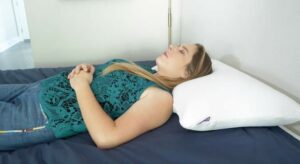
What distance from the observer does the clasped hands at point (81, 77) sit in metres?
1.10

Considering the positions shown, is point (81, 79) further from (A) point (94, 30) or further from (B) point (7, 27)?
(B) point (7, 27)

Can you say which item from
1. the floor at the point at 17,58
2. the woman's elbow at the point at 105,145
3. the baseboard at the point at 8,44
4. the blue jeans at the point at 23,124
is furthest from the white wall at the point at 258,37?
the baseboard at the point at 8,44

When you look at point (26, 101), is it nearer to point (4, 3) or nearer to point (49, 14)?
point (49, 14)

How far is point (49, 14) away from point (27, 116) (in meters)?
1.19

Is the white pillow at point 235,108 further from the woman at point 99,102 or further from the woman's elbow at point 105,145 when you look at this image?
the woman's elbow at point 105,145

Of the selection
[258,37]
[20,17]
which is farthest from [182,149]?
[20,17]

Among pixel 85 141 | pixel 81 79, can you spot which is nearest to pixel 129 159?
pixel 85 141

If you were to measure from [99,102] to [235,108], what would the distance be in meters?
0.53

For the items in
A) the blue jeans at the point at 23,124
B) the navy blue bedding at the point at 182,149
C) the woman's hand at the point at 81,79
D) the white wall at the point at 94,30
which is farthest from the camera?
the white wall at the point at 94,30

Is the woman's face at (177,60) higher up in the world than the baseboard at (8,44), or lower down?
higher up

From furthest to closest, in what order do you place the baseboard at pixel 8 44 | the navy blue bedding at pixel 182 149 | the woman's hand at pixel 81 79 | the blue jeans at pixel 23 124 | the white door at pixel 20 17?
the white door at pixel 20 17, the baseboard at pixel 8 44, the woman's hand at pixel 81 79, the blue jeans at pixel 23 124, the navy blue bedding at pixel 182 149

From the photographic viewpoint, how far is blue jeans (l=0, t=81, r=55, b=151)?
96 cm

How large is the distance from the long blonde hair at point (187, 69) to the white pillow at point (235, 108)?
168 millimetres

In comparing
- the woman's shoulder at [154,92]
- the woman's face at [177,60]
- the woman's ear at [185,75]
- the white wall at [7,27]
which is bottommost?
the white wall at [7,27]
